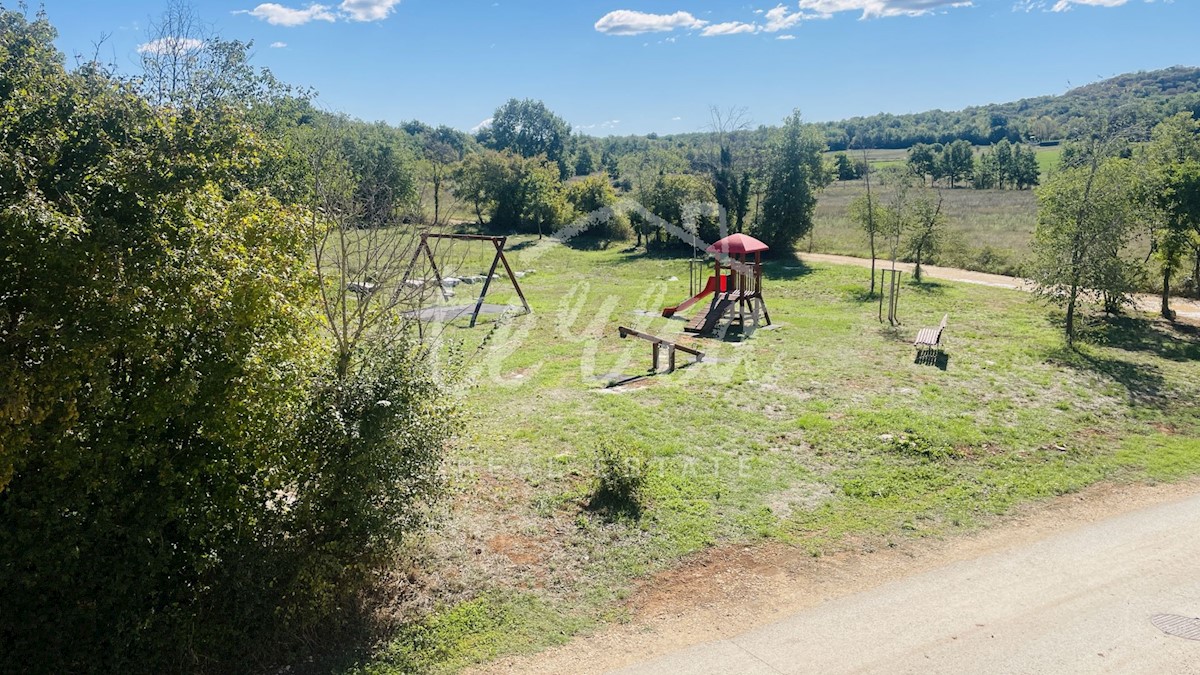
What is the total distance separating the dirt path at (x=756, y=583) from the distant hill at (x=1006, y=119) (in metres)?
73.6

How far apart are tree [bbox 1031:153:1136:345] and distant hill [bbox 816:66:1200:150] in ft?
199

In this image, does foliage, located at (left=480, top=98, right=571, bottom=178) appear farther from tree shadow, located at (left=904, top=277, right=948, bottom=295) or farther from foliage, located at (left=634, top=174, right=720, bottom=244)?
tree shadow, located at (left=904, top=277, right=948, bottom=295)

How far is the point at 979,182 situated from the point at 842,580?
79.2 m

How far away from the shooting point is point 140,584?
613 centimetres

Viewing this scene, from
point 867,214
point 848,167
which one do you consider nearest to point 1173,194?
point 867,214

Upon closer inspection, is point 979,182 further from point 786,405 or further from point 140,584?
point 140,584

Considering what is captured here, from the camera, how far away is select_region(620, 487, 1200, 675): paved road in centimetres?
663

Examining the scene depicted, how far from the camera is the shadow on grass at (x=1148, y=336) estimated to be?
1764 centimetres

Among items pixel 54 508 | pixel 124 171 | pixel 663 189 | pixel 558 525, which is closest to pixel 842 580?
pixel 558 525

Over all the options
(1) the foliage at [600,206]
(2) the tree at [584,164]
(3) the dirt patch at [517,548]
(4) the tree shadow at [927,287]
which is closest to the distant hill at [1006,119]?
(2) the tree at [584,164]

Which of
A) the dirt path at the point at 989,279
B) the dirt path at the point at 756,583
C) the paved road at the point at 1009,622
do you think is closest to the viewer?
the paved road at the point at 1009,622

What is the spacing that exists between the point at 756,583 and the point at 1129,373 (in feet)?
42.8

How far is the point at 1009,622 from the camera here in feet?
23.8

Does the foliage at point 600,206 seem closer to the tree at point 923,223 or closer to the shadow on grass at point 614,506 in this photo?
the tree at point 923,223
